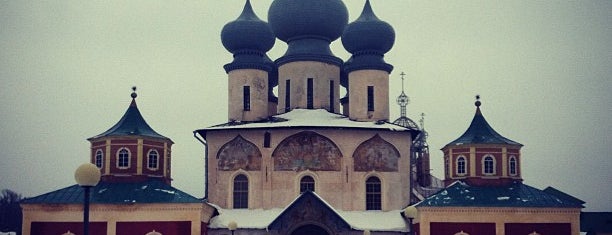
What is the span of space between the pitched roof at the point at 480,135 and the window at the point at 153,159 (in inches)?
557

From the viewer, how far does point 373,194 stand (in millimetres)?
38531

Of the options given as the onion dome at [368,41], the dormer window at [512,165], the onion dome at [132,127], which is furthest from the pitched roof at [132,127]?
the dormer window at [512,165]

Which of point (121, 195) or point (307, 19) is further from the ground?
point (307, 19)

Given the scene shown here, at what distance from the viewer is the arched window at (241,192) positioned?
38594 millimetres

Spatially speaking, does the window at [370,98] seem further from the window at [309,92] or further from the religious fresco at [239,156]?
the religious fresco at [239,156]

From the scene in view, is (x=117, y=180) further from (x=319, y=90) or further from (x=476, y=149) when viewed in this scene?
(x=476, y=149)

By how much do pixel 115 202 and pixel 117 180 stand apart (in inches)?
77.4

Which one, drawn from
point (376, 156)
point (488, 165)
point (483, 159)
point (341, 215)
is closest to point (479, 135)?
point (483, 159)

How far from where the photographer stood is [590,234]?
5047 centimetres

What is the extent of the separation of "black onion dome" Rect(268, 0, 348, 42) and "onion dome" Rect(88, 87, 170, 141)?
911cm

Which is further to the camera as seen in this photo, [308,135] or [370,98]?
[370,98]

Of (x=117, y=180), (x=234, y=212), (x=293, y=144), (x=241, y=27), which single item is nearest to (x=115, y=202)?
(x=117, y=180)

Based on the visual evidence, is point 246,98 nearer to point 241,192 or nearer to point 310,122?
point 310,122

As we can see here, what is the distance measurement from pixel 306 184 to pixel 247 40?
8.80 meters
